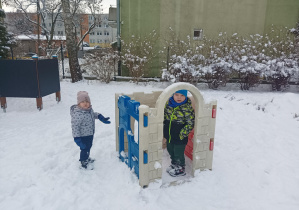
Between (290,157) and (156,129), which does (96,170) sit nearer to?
(156,129)

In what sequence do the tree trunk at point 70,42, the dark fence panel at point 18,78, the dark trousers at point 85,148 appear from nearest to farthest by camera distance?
the dark trousers at point 85,148
the dark fence panel at point 18,78
the tree trunk at point 70,42

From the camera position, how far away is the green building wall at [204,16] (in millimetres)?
12679

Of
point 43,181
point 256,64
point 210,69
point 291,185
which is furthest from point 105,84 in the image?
point 291,185

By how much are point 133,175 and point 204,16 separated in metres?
11.4

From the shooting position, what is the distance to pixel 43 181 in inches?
129

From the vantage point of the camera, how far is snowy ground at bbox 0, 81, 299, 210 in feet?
9.47

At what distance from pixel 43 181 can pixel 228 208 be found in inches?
94.2

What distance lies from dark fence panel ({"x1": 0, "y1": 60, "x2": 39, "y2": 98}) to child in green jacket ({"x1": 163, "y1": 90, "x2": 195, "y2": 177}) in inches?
173

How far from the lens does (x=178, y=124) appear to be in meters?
3.33

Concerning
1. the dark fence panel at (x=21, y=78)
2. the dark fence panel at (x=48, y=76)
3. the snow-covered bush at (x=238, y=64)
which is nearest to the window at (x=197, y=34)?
the snow-covered bush at (x=238, y=64)

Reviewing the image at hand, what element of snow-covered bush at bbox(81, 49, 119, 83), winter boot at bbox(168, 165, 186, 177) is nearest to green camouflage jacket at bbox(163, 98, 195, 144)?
winter boot at bbox(168, 165, 186, 177)

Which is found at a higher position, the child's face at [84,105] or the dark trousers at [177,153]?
the child's face at [84,105]

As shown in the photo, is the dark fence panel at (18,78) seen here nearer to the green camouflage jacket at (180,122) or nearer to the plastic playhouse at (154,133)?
the plastic playhouse at (154,133)

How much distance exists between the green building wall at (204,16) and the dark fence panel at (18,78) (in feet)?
23.9
